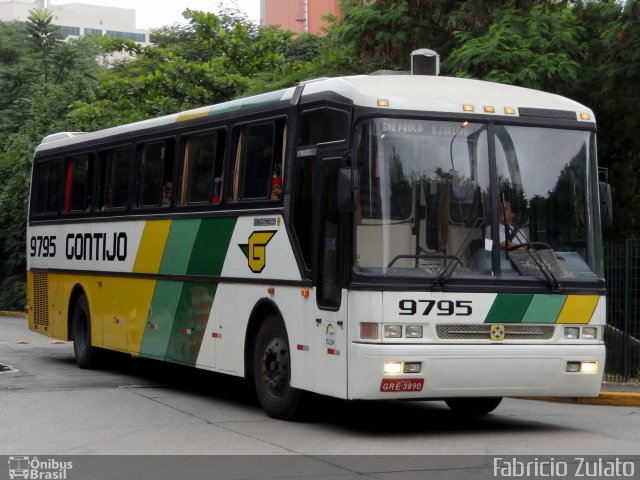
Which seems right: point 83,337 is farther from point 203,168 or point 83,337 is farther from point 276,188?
point 276,188

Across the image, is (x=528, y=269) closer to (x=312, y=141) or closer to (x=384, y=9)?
(x=312, y=141)

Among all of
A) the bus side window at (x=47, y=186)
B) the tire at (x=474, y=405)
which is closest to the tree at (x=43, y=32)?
the bus side window at (x=47, y=186)

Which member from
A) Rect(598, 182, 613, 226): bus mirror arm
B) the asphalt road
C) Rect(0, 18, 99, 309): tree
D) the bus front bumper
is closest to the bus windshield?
Rect(598, 182, 613, 226): bus mirror arm

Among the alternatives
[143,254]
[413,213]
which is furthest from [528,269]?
[143,254]

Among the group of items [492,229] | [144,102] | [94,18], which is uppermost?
[94,18]

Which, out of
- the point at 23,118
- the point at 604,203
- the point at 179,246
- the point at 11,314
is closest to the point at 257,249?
the point at 179,246

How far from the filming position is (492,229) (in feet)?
38.4

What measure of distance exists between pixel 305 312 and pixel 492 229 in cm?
203

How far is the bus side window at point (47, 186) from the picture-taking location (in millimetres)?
20234

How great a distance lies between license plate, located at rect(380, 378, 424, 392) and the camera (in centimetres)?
1119

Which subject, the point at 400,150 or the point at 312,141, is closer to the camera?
the point at 400,150

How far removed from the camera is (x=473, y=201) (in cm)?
1171

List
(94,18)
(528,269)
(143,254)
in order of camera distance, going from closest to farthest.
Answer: (528,269)
(143,254)
(94,18)

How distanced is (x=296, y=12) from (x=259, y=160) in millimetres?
72202
